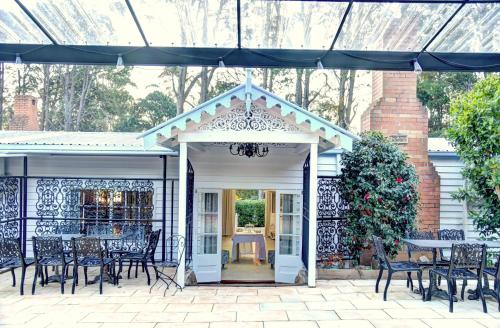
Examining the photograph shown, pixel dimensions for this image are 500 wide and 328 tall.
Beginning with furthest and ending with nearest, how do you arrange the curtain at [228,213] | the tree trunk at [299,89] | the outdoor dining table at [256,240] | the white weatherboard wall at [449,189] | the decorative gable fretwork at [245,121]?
the tree trunk at [299,89] < the curtain at [228,213] < the outdoor dining table at [256,240] < the white weatherboard wall at [449,189] < the decorative gable fretwork at [245,121]

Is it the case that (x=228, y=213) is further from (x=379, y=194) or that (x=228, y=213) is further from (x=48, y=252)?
(x=48, y=252)

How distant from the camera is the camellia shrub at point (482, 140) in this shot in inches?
245

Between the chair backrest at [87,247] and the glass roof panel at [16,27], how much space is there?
3.12 meters

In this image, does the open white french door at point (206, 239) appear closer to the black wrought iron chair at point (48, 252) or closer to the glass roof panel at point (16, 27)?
the black wrought iron chair at point (48, 252)

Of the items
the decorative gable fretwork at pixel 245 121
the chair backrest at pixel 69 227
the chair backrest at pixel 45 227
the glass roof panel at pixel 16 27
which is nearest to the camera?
the glass roof panel at pixel 16 27

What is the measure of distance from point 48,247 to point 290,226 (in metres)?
4.62

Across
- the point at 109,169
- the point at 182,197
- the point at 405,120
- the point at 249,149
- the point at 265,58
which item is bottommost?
the point at 182,197

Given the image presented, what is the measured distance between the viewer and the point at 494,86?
6410 millimetres

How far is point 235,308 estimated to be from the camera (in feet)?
18.1

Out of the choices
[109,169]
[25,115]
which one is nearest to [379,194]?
[109,169]

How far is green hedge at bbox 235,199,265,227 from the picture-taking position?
55.3 ft

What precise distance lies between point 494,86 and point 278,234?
15.8 feet

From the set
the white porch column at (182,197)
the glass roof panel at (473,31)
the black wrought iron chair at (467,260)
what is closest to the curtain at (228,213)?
the white porch column at (182,197)

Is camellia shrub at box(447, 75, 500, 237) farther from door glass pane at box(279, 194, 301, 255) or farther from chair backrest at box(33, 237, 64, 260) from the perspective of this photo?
chair backrest at box(33, 237, 64, 260)
